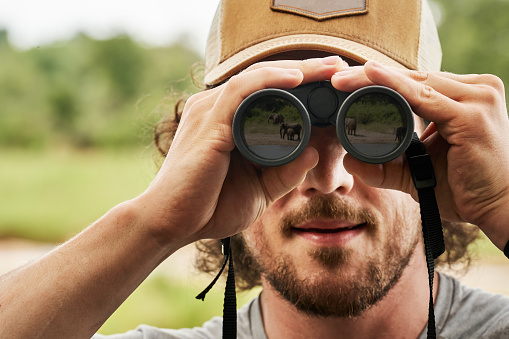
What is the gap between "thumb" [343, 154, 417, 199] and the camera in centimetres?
166

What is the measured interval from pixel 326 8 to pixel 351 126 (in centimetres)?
60

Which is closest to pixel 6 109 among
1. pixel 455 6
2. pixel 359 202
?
pixel 455 6

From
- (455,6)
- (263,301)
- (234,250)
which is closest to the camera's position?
(263,301)

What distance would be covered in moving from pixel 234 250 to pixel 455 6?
51.6 feet

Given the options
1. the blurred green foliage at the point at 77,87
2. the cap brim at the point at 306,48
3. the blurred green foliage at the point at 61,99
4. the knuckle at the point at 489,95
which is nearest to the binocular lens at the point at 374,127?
the knuckle at the point at 489,95

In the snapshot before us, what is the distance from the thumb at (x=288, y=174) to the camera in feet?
5.35

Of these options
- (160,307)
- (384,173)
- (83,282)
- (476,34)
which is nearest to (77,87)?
(160,307)

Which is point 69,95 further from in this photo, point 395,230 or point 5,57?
point 395,230

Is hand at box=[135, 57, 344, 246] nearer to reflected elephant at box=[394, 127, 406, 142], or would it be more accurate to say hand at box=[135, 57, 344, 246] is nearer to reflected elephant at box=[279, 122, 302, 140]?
reflected elephant at box=[279, 122, 302, 140]

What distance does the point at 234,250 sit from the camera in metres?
2.87

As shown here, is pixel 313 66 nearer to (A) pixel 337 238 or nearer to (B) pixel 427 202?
(B) pixel 427 202

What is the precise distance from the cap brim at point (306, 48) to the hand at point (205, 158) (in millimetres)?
276

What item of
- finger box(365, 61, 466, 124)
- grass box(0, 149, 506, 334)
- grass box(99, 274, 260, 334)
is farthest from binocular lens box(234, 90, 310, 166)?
grass box(0, 149, 506, 334)

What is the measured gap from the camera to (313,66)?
1.60 m
